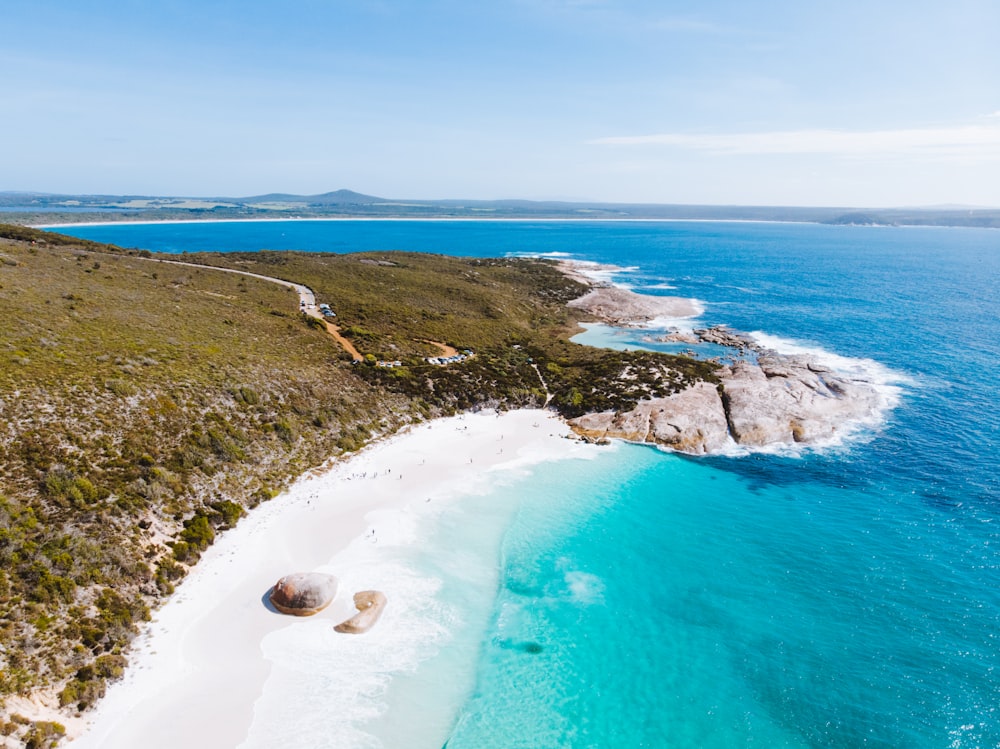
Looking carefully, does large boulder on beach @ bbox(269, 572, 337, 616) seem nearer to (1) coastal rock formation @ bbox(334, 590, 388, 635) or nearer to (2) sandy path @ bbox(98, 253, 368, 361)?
(1) coastal rock formation @ bbox(334, 590, 388, 635)

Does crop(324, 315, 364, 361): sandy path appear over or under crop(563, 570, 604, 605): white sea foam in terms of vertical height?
over

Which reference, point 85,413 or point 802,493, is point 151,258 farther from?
point 802,493

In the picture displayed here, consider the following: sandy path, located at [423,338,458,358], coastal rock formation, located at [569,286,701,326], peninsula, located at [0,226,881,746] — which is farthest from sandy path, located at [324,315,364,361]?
coastal rock formation, located at [569,286,701,326]

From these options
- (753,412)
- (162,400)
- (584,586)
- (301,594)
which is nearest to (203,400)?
(162,400)

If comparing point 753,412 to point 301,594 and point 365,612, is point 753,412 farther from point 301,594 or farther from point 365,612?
point 301,594

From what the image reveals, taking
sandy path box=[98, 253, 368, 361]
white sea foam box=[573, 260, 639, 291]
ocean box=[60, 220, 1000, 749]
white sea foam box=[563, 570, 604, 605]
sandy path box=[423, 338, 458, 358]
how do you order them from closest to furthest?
1. ocean box=[60, 220, 1000, 749]
2. white sea foam box=[563, 570, 604, 605]
3. sandy path box=[98, 253, 368, 361]
4. sandy path box=[423, 338, 458, 358]
5. white sea foam box=[573, 260, 639, 291]

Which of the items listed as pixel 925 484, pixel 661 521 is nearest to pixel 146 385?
pixel 661 521
